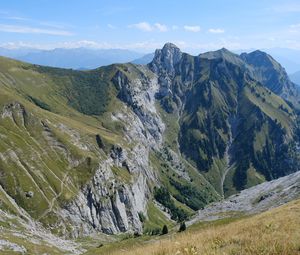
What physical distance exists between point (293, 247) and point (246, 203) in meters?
167

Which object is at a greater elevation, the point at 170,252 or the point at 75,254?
the point at 170,252

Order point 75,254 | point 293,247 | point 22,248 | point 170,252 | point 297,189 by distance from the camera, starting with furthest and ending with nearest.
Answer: point 297,189 < point 75,254 < point 22,248 < point 170,252 < point 293,247

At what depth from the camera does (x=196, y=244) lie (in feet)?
53.5

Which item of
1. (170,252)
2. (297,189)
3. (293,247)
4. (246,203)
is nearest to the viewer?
(293,247)

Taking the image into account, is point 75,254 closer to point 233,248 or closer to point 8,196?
point 8,196

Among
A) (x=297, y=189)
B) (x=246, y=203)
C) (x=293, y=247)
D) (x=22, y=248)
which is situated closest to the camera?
(x=293, y=247)

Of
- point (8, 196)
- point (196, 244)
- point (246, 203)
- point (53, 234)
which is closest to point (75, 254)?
point (53, 234)

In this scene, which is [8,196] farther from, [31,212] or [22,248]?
[22,248]

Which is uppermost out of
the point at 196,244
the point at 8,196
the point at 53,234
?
the point at 196,244

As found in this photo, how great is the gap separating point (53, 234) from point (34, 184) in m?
27.4

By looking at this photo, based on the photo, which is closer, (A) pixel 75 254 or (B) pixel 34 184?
(A) pixel 75 254

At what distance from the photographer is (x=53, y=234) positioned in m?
186

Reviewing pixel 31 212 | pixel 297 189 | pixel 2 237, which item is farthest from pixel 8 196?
pixel 297 189

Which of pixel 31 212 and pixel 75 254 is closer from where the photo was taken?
pixel 75 254
